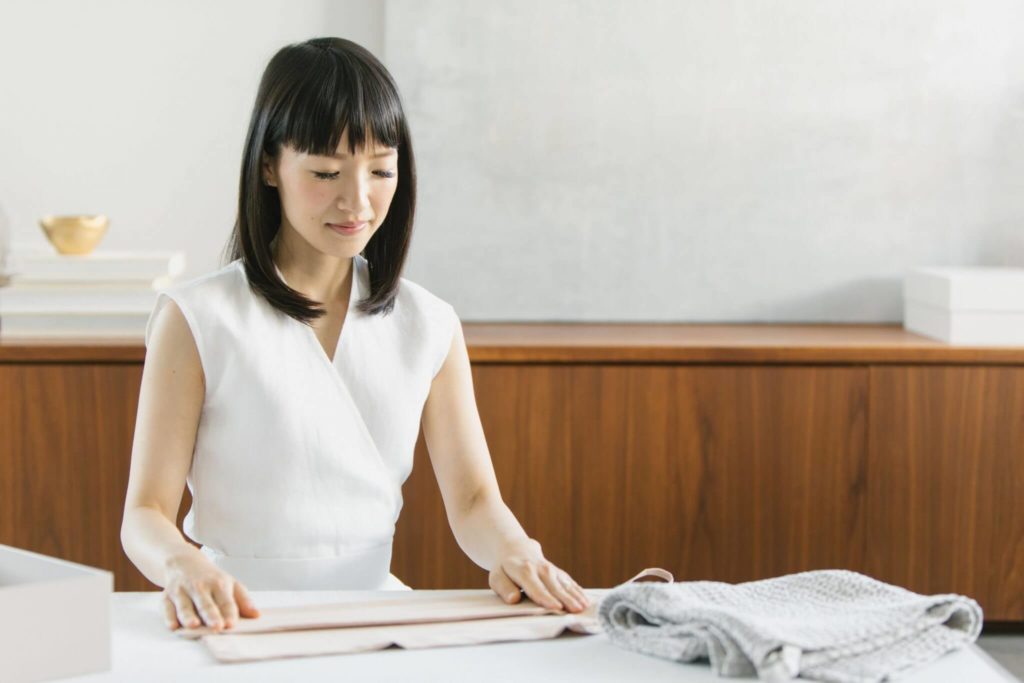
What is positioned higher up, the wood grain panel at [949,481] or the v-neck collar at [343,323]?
the v-neck collar at [343,323]

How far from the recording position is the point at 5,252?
266 cm

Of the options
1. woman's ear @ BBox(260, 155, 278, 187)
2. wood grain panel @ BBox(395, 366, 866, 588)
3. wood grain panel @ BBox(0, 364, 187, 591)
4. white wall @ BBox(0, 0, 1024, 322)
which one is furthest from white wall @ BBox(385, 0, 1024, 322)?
woman's ear @ BBox(260, 155, 278, 187)

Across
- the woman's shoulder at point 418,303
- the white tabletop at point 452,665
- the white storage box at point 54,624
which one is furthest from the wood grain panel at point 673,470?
the white storage box at point 54,624

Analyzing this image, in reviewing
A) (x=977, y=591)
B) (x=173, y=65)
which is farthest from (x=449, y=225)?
(x=977, y=591)

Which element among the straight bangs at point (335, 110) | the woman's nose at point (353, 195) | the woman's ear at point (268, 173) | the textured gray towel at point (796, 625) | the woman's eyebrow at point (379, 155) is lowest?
the textured gray towel at point (796, 625)

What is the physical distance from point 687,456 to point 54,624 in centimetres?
183

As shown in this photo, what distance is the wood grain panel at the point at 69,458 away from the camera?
2.58 metres

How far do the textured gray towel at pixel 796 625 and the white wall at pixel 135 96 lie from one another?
1.99 meters

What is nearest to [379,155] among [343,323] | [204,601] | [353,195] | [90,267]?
[353,195]

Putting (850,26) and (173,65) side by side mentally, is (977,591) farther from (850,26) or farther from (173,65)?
(173,65)

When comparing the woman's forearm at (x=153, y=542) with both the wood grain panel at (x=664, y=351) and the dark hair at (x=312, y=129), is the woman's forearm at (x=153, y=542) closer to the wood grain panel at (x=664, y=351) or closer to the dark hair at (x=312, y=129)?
the dark hair at (x=312, y=129)

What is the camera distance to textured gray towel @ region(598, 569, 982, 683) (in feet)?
3.54

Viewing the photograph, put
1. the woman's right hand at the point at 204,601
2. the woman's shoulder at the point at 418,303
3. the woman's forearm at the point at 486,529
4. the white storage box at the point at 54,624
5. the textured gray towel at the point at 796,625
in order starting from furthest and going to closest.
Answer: the woman's shoulder at the point at 418,303, the woman's forearm at the point at 486,529, the woman's right hand at the point at 204,601, the textured gray towel at the point at 796,625, the white storage box at the point at 54,624

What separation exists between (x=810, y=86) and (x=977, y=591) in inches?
44.0
